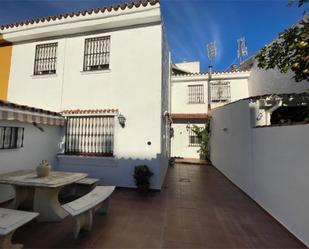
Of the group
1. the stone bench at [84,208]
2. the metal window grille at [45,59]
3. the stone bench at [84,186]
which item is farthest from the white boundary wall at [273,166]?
the metal window grille at [45,59]

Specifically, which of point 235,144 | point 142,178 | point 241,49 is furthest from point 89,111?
point 241,49

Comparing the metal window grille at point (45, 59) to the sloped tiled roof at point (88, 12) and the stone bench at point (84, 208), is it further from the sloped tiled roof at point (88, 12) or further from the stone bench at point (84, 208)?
the stone bench at point (84, 208)

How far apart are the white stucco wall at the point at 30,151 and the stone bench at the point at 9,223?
164 inches

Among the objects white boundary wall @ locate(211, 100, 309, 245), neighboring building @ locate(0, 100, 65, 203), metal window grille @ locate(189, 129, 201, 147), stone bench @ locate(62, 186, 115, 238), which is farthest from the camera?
metal window grille @ locate(189, 129, 201, 147)

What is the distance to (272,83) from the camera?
613 inches

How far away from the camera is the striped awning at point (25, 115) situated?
23.7 ft

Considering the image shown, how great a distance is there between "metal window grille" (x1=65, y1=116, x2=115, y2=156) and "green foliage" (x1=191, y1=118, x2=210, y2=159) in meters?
12.8

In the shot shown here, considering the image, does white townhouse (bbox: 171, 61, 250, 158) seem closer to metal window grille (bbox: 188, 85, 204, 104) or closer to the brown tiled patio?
metal window grille (bbox: 188, 85, 204, 104)

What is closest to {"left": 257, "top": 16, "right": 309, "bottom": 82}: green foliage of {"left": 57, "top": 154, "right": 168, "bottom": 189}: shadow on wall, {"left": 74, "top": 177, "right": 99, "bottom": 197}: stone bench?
{"left": 57, "top": 154, "right": 168, "bottom": 189}: shadow on wall

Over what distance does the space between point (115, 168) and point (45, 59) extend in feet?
29.5

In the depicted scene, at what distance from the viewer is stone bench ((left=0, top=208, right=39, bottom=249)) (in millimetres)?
4130

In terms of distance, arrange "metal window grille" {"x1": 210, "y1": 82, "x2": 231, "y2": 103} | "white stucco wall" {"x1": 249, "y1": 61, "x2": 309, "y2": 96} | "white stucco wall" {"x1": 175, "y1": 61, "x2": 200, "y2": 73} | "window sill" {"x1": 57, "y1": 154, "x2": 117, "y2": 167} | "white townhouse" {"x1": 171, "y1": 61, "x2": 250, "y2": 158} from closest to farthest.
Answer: "window sill" {"x1": 57, "y1": 154, "x2": 117, "y2": 167} < "white stucco wall" {"x1": 249, "y1": 61, "x2": 309, "y2": 96} < "white townhouse" {"x1": 171, "y1": 61, "x2": 250, "y2": 158} < "metal window grille" {"x1": 210, "y1": 82, "x2": 231, "y2": 103} < "white stucco wall" {"x1": 175, "y1": 61, "x2": 200, "y2": 73}

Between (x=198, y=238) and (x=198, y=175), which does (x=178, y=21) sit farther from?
(x=198, y=238)

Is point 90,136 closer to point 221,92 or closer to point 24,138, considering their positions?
point 24,138
